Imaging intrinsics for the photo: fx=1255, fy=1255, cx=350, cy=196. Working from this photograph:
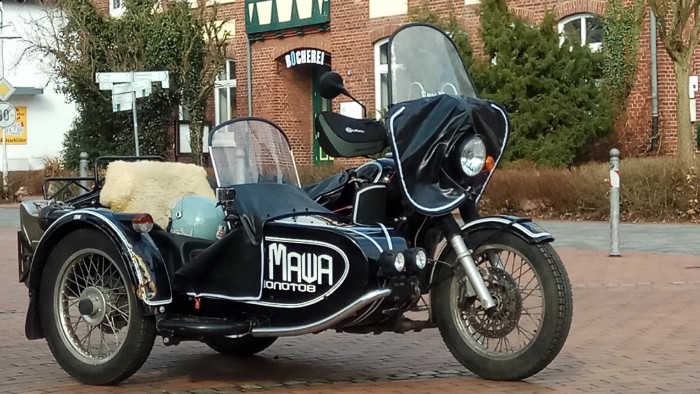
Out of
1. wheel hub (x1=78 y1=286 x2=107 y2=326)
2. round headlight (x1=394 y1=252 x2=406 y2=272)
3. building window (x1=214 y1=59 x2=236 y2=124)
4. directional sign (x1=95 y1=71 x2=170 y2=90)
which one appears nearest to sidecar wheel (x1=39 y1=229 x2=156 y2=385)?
wheel hub (x1=78 y1=286 x2=107 y2=326)

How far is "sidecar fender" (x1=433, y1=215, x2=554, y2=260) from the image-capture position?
630 cm

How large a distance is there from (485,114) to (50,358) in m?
3.24

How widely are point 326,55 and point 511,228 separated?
25272 millimetres

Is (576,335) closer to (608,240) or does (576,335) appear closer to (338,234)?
(338,234)

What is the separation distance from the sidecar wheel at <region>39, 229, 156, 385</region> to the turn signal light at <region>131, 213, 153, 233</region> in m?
0.17

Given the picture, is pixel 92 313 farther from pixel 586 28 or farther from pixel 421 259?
pixel 586 28

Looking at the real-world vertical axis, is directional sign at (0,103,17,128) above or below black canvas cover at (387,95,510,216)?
above

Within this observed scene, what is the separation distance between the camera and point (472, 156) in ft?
21.0

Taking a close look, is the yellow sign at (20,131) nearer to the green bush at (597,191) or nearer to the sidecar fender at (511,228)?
the green bush at (597,191)

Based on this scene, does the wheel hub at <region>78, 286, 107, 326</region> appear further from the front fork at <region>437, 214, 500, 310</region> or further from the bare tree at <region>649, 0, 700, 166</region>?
the bare tree at <region>649, 0, 700, 166</region>

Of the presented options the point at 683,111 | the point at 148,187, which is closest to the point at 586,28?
the point at 683,111

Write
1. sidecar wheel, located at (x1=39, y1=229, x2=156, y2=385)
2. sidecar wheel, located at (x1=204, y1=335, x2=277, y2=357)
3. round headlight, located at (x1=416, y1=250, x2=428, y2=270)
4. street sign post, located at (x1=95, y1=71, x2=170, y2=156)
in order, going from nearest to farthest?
round headlight, located at (x1=416, y1=250, x2=428, y2=270) → sidecar wheel, located at (x1=39, y1=229, x2=156, y2=385) → sidecar wheel, located at (x1=204, y1=335, x2=277, y2=357) → street sign post, located at (x1=95, y1=71, x2=170, y2=156)

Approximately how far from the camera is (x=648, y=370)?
284 inches

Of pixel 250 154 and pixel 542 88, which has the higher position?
pixel 542 88
